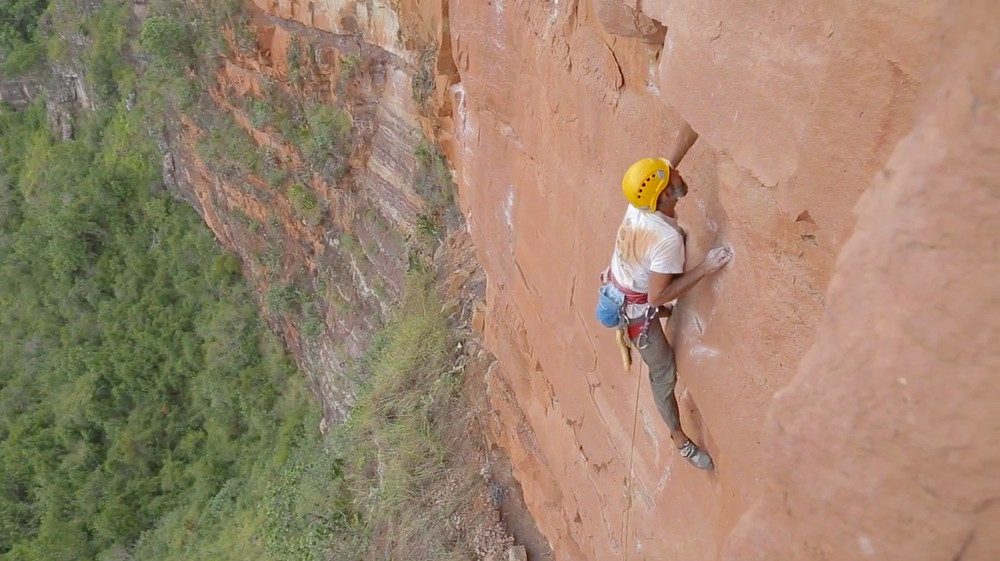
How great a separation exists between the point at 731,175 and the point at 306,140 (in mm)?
7480

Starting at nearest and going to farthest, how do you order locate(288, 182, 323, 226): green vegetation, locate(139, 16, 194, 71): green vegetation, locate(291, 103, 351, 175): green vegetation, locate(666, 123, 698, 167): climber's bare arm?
1. locate(666, 123, 698, 167): climber's bare arm
2. locate(291, 103, 351, 175): green vegetation
3. locate(288, 182, 323, 226): green vegetation
4. locate(139, 16, 194, 71): green vegetation

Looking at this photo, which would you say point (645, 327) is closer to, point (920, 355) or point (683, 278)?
point (683, 278)

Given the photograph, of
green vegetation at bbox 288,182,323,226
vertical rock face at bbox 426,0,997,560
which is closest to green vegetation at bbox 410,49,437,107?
vertical rock face at bbox 426,0,997,560

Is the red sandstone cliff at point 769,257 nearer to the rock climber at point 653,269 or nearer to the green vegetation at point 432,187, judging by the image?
the rock climber at point 653,269

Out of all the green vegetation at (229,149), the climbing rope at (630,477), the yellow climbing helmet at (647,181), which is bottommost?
the green vegetation at (229,149)

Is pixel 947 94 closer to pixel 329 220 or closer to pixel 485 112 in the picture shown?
pixel 485 112

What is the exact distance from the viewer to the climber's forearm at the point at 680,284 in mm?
2240

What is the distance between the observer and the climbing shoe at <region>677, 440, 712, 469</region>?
259 cm

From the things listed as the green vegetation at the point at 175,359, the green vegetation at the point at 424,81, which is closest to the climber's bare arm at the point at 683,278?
the green vegetation at the point at 175,359

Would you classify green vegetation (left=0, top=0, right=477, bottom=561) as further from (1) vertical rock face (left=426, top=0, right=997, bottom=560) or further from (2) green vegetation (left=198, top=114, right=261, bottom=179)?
(1) vertical rock face (left=426, top=0, right=997, bottom=560)

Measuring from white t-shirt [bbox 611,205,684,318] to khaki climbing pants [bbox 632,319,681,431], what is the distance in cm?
25

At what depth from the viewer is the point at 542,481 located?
505cm

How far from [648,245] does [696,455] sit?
90cm

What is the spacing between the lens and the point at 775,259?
1.98 meters
